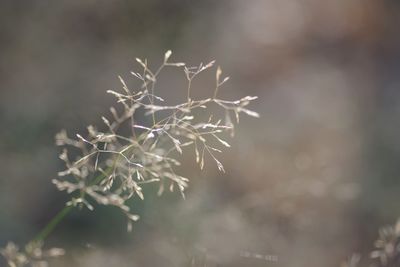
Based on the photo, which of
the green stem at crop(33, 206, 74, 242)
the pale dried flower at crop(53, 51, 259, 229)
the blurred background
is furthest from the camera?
the blurred background

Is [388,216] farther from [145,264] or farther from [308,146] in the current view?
[145,264]

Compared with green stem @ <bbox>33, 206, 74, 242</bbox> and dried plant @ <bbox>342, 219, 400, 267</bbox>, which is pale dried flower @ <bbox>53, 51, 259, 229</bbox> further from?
dried plant @ <bbox>342, 219, 400, 267</bbox>

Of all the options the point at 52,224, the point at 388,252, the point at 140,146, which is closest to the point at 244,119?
the point at 388,252

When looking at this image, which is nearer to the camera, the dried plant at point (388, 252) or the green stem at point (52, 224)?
the green stem at point (52, 224)

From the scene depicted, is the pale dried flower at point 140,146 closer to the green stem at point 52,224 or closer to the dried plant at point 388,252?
the green stem at point 52,224

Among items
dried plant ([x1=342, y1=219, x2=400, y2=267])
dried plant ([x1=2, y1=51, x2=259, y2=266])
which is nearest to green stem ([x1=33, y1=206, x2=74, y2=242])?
dried plant ([x1=2, y1=51, x2=259, y2=266])

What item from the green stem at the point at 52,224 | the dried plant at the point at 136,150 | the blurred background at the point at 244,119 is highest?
the blurred background at the point at 244,119

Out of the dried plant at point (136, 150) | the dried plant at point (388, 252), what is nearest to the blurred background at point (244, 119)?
the dried plant at point (388, 252)

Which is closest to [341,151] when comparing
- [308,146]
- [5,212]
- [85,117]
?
[308,146]

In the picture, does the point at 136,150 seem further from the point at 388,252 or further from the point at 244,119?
the point at 244,119
